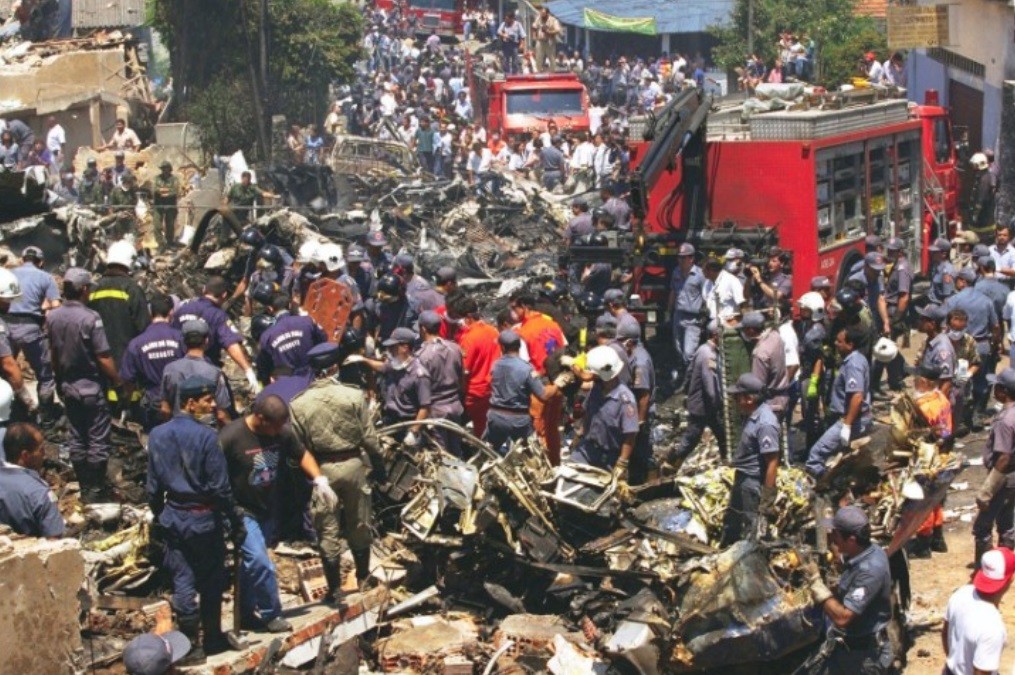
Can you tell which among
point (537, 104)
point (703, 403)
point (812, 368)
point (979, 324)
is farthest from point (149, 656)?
point (537, 104)

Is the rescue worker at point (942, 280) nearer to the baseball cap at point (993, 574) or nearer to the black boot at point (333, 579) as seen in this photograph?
the black boot at point (333, 579)

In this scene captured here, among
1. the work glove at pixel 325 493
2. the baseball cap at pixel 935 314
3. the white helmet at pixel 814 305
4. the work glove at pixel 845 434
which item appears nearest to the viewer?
the work glove at pixel 325 493

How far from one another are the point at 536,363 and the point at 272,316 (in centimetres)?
227

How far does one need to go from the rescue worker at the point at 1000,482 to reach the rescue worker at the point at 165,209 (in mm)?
13966

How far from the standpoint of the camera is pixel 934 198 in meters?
20.6

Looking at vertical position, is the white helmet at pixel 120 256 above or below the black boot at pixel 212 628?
above

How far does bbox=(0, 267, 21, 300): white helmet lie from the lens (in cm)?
1265

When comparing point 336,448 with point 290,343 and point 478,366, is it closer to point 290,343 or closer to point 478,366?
point 290,343

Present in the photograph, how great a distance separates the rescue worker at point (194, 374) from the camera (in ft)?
36.1

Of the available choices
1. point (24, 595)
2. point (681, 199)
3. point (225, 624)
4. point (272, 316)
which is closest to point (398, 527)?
point (225, 624)

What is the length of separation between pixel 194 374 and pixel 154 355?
123cm

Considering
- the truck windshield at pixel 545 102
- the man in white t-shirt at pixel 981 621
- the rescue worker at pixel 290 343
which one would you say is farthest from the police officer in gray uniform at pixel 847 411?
the truck windshield at pixel 545 102

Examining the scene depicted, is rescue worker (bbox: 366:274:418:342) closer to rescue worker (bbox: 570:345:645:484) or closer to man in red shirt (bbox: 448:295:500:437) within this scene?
man in red shirt (bbox: 448:295:500:437)

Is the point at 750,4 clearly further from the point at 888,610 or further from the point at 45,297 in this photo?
the point at 888,610
